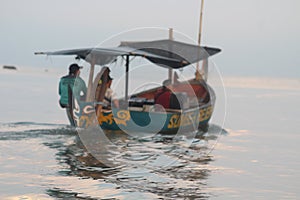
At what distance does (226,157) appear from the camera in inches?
549

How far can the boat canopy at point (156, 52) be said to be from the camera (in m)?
15.8

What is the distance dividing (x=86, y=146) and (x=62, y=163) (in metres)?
2.60

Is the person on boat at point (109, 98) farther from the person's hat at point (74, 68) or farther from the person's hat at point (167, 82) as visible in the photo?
the person's hat at point (167, 82)

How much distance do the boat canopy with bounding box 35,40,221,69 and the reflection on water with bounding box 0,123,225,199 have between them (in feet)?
7.31

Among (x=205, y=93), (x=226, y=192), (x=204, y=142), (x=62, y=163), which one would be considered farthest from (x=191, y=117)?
(x=226, y=192)

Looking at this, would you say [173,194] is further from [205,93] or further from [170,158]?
[205,93]

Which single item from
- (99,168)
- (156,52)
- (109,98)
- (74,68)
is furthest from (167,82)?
(99,168)

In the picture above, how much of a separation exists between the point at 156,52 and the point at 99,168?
7693 millimetres

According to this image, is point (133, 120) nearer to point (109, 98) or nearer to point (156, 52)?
point (109, 98)

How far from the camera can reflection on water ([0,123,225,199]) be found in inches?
372

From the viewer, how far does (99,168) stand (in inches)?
451

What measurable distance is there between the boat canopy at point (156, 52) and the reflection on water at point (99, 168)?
223 centimetres

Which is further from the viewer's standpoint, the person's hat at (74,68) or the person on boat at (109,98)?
the person on boat at (109,98)

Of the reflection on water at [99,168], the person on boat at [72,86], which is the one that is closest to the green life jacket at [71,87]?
the person on boat at [72,86]
